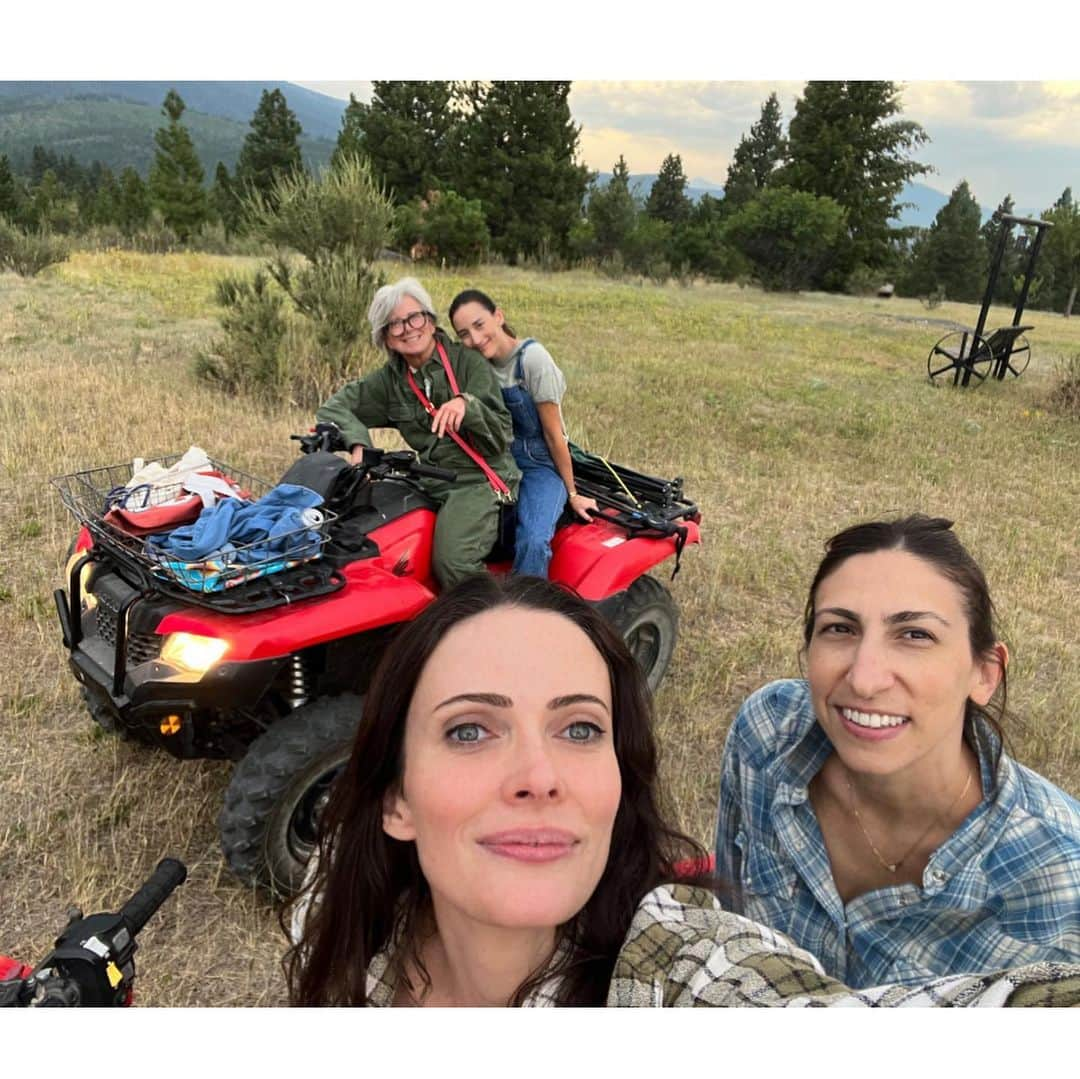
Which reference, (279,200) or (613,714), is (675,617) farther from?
(279,200)

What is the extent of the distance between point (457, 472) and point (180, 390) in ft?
19.3

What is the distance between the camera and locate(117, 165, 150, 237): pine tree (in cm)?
3353

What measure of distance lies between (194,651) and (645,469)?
5.15 metres

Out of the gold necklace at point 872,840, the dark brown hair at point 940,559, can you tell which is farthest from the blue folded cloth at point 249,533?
the gold necklace at point 872,840

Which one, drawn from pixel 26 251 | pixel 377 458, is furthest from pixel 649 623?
pixel 26 251

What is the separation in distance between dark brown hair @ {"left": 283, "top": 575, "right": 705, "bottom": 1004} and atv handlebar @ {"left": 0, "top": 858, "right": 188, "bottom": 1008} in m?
0.32

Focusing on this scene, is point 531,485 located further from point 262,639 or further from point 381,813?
point 381,813

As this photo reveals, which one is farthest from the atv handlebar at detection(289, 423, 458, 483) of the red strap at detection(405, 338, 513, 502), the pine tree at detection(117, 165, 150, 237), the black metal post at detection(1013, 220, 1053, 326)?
the pine tree at detection(117, 165, 150, 237)

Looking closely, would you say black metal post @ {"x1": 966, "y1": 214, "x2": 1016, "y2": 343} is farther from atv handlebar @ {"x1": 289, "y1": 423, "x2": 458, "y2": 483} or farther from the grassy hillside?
the grassy hillside

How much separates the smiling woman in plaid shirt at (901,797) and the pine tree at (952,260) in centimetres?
4241

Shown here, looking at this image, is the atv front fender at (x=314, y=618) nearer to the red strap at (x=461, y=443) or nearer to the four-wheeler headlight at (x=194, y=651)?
the four-wheeler headlight at (x=194, y=651)

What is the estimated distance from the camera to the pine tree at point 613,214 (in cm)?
2692

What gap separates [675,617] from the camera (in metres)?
3.80

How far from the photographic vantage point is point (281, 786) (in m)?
2.33
